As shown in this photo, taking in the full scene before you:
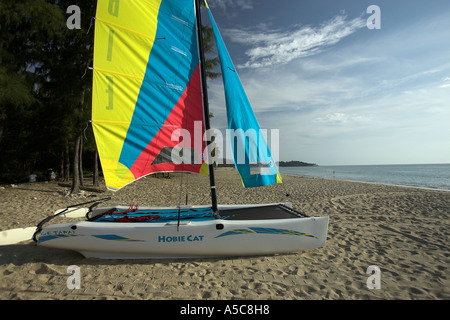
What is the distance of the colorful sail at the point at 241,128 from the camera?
14.6 feet

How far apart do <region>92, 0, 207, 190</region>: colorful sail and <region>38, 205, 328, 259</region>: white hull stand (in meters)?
0.91

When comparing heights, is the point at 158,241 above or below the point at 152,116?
below

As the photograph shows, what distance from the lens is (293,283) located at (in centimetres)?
331

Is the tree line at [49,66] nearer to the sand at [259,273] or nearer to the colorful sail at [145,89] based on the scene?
the colorful sail at [145,89]

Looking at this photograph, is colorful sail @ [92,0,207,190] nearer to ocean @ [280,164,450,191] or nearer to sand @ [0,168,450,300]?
sand @ [0,168,450,300]

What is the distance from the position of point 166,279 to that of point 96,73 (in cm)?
365

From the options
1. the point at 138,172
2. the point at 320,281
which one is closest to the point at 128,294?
the point at 138,172

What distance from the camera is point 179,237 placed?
151 inches

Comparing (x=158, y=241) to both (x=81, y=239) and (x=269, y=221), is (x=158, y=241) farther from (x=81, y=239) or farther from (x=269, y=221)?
(x=269, y=221)

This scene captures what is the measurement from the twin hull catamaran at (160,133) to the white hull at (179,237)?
16 mm

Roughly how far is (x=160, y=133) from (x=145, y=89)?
0.88 meters

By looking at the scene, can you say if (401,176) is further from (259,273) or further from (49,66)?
(49,66)

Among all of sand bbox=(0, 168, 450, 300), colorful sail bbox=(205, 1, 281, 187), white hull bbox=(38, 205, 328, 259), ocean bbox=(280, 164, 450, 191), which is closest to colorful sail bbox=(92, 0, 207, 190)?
colorful sail bbox=(205, 1, 281, 187)
